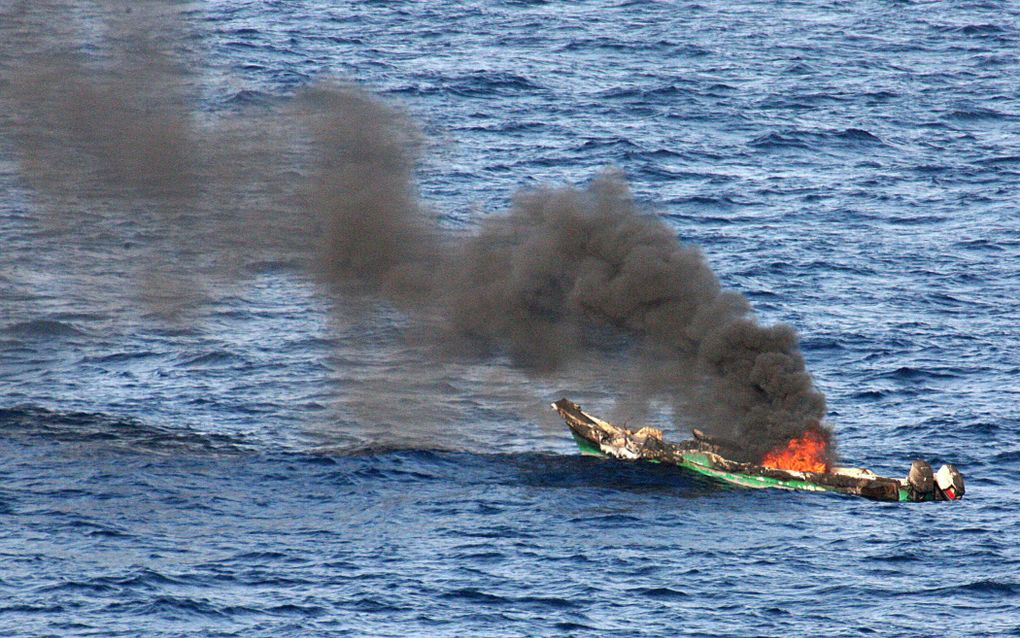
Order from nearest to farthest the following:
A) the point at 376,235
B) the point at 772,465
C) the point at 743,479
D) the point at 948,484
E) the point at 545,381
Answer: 1. the point at 948,484
2. the point at 743,479
3. the point at 772,465
4. the point at 376,235
5. the point at 545,381

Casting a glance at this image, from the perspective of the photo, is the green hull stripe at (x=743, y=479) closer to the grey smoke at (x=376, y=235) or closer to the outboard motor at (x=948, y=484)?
the outboard motor at (x=948, y=484)

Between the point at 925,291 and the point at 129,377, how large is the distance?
44472 millimetres

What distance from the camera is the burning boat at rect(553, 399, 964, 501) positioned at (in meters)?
68.7

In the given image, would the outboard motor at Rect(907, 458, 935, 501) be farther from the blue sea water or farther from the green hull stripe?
the blue sea water

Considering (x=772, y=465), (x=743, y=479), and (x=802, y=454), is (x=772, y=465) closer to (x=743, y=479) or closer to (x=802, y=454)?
(x=802, y=454)

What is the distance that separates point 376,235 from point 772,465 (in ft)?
78.5

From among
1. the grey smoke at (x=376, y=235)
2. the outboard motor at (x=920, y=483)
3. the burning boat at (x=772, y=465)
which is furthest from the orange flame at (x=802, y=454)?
the outboard motor at (x=920, y=483)

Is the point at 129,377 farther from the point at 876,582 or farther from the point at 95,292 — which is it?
the point at 876,582

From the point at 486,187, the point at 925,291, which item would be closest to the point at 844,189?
the point at 925,291

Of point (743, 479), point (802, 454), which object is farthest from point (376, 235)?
point (802, 454)

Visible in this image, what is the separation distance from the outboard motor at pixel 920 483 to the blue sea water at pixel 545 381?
636mm

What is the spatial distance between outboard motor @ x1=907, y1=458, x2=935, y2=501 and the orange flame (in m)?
4.19

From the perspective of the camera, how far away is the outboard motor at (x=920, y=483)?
2697 inches

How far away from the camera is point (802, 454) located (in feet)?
235
